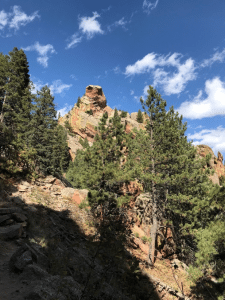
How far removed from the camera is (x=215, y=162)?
48312 millimetres

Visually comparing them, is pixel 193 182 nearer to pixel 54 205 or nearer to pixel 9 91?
pixel 54 205

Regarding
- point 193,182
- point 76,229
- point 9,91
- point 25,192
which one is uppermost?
point 9,91

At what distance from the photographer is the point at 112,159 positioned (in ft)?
46.6

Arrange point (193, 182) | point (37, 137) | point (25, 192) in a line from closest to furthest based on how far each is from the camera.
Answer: point (25, 192) < point (193, 182) < point (37, 137)

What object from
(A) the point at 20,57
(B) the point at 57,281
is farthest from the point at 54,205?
(A) the point at 20,57

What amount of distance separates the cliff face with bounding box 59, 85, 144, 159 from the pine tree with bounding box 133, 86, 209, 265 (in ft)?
128

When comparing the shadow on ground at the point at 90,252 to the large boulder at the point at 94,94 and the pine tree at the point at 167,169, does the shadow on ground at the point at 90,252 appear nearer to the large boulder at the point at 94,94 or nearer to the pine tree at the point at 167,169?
the pine tree at the point at 167,169

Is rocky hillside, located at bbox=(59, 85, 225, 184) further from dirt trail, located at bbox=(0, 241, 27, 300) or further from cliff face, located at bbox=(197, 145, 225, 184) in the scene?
dirt trail, located at bbox=(0, 241, 27, 300)

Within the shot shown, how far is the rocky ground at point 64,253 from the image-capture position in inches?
134

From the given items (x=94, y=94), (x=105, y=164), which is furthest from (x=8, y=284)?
(x=94, y=94)

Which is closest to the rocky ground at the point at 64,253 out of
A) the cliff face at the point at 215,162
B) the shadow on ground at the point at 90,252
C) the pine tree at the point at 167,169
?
the shadow on ground at the point at 90,252

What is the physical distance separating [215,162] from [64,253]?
172ft

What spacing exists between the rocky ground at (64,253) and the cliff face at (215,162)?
3417cm

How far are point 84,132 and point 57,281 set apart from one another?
197 ft
